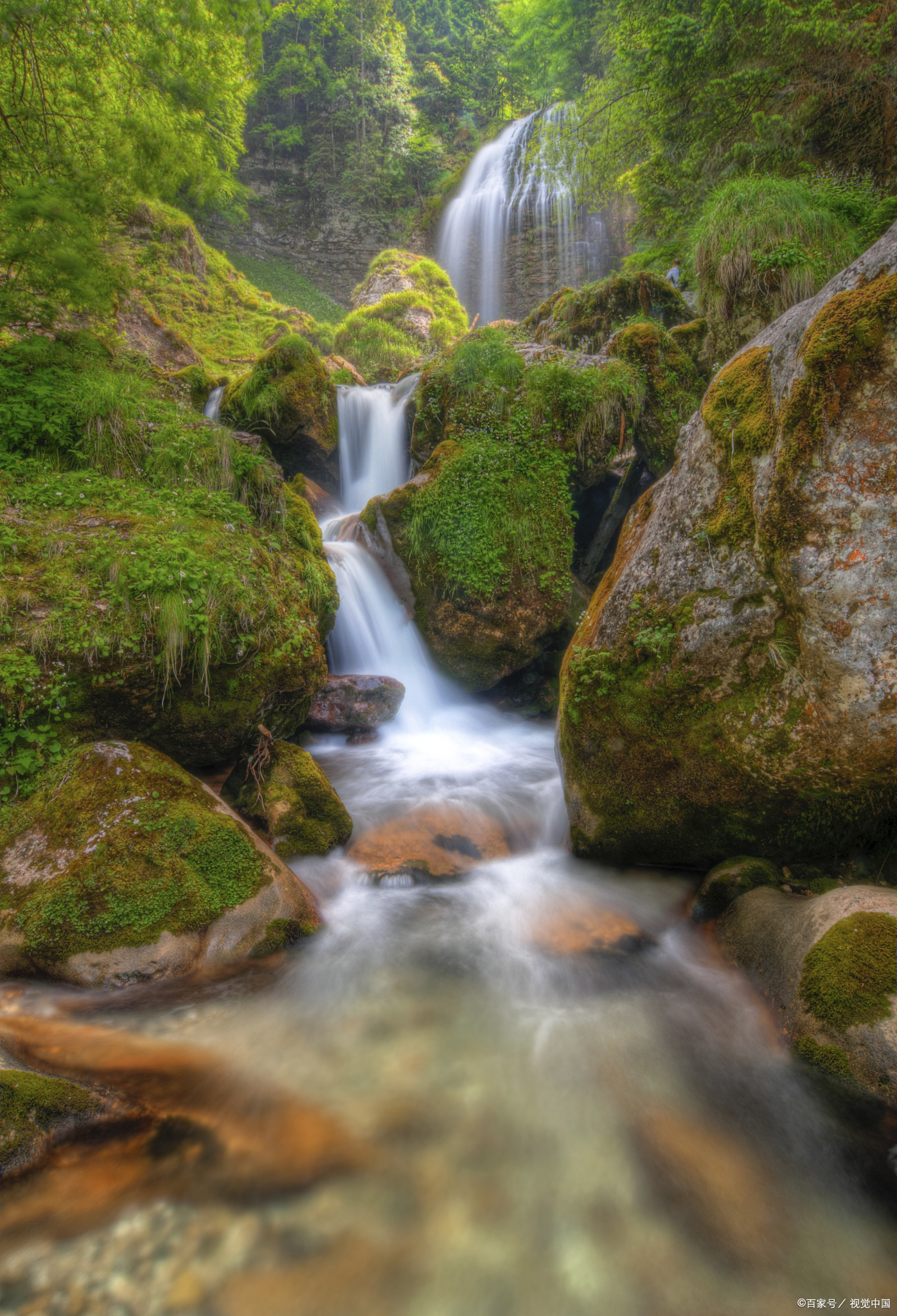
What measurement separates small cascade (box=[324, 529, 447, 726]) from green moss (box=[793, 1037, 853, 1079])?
16.7ft

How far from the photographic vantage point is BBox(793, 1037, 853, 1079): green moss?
2.32 meters

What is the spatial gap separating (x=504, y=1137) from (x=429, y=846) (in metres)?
2.32

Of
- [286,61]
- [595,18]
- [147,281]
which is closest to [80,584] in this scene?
[147,281]

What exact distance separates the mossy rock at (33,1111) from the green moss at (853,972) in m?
2.91

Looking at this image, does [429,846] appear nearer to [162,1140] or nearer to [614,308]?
[162,1140]

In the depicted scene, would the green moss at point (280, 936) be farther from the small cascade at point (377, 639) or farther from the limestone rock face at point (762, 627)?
the small cascade at point (377, 639)

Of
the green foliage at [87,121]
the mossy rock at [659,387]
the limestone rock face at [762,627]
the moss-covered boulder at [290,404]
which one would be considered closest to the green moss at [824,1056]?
the limestone rock face at [762,627]

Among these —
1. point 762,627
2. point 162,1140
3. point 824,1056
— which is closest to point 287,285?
point 762,627

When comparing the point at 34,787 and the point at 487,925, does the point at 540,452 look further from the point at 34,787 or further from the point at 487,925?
the point at 34,787

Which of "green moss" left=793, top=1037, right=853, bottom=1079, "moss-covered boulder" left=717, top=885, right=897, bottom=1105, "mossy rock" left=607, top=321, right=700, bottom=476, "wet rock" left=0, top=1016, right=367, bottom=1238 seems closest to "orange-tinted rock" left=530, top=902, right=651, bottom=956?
"moss-covered boulder" left=717, top=885, right=897, bottom=1105

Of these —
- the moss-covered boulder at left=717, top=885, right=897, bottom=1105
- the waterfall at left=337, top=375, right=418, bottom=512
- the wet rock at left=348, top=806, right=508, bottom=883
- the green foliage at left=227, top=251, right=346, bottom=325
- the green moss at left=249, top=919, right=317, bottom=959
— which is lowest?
the wet rock at left=348, top=806, right=508, bottom=883

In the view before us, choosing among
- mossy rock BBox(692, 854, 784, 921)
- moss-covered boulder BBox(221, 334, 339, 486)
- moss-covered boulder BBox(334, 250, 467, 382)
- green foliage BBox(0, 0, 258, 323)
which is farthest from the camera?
moss-covered boulder BBox(334, 250, 467, 382)

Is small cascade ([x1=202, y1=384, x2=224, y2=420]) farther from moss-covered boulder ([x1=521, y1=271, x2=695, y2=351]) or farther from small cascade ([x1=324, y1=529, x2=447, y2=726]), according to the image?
moss-covered boulder ([x1=521, y1=271, x2=695, y2=351])

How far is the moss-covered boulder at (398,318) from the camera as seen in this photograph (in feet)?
49.4
